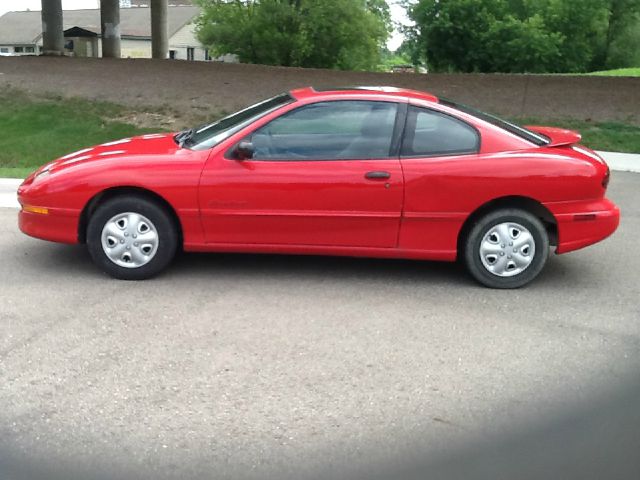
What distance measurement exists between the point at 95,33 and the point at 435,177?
58536 mm

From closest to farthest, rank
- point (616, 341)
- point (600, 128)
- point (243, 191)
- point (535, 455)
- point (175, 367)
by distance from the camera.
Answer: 1. point (535, 455)
2. point (175, 367)
3. point (616, 341)
4. point (243, 191)
5. point (600, 128)

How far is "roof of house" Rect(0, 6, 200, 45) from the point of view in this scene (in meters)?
62.4

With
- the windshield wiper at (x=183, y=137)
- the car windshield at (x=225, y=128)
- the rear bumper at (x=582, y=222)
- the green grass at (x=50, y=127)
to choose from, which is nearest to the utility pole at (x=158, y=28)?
the green grass at (x=50, y=127)

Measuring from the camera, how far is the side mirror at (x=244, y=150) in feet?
18.4

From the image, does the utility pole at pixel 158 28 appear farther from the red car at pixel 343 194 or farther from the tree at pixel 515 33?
the red car at pixel 343 194

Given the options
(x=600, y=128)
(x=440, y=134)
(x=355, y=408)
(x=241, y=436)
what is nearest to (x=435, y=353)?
(x=355, y=408)

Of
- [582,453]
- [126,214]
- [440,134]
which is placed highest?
[440,134]

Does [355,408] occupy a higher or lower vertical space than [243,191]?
lower

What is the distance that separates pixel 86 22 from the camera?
212ft

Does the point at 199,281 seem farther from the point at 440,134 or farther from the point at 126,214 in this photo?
the point at 440,134

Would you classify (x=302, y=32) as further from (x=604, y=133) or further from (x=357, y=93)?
(x=357, y=93)

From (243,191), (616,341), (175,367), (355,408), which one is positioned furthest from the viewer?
(243,191)

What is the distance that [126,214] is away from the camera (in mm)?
5703

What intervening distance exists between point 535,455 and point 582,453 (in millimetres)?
246
